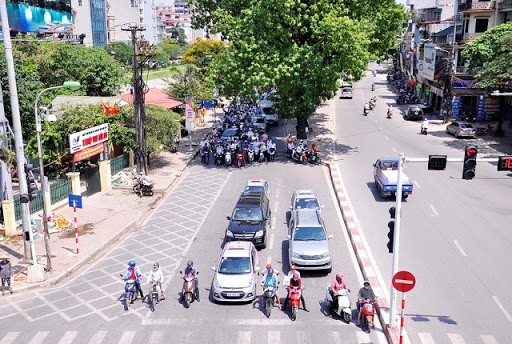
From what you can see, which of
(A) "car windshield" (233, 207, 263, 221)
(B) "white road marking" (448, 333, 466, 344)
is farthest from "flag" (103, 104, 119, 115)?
(B) "white road marking" (448, 333, 466, 344)

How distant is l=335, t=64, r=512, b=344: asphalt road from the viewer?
1487 cm

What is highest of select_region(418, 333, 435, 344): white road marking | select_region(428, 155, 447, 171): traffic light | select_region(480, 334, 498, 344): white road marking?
select_region(428, 155, 447, 171): traffic light

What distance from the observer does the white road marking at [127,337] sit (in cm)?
1417

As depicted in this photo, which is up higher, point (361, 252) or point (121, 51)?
point (121, 51)

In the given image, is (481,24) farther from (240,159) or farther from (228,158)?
(228,158)

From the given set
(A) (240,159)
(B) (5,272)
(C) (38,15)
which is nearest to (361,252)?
(B) (5,272)

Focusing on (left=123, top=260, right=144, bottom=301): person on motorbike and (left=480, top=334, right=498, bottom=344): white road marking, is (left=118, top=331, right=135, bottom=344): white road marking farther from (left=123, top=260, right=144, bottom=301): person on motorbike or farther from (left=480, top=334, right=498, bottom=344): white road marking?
(left=480, top=334, right=498, bottom=344): white road marking

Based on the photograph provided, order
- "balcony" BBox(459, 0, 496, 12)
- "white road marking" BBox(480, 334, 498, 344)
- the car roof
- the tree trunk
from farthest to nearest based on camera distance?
"balcony" BBox(459, 0, 496, 12), the tree trunk, the car roof, "white road marking" BBox(480, 334, 498, 344)

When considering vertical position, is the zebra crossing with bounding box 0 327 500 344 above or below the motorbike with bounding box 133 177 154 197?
below

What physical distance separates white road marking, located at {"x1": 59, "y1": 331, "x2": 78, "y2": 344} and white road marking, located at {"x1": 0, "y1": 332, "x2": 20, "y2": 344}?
4.65 feet

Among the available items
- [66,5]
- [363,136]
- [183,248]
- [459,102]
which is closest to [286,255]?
[183,248]

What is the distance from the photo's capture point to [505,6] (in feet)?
159

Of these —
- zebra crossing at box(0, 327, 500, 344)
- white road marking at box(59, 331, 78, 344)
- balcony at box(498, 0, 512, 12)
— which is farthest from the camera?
balcony at box(498, 0, 512, 12)

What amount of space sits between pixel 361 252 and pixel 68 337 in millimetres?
10987
